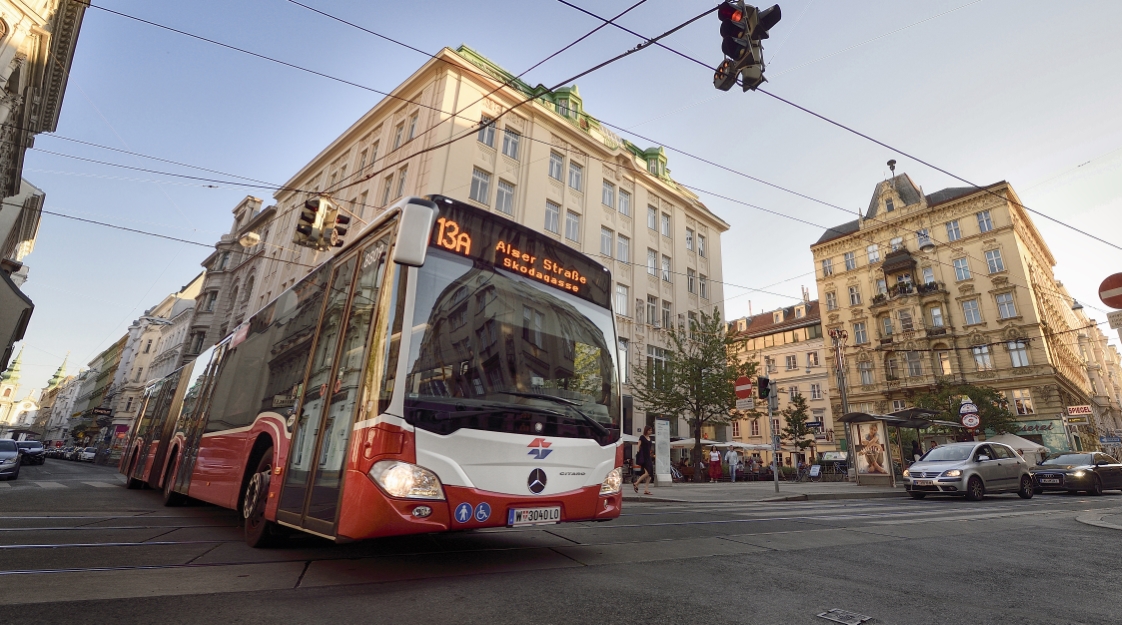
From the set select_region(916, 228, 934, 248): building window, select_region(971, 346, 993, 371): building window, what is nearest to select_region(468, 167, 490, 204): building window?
select_region(916, 228, 934, 248): building window

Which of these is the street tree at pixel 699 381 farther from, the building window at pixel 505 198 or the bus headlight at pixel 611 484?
the bus headlight at pixel 611 484

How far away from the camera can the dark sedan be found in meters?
15.5

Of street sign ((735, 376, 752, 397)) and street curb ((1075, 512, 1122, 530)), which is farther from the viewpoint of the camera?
street sign ((735, 376, 752, 397))

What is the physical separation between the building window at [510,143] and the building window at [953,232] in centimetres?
3695

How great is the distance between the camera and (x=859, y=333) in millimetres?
45281

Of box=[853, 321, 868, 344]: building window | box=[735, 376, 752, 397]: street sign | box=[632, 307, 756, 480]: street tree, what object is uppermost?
box=[853, 321, 868, 344]: building window

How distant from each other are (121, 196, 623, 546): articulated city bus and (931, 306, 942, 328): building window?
45.6 m

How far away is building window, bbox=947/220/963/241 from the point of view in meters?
41.0

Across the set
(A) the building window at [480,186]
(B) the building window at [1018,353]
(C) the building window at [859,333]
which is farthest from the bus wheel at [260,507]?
(C) the building window at [859,333]

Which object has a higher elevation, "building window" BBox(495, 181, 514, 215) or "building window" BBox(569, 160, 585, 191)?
"building window" BBox(569, 160, 585, 191)

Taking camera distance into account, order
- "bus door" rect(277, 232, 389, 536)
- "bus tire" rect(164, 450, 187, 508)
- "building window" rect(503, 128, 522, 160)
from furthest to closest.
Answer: "building window" rect(503, 128, 522, 160) → "bus tire" rect(164, 450, 187, 508) → "bus door" rect(277, 232, 389, 536)

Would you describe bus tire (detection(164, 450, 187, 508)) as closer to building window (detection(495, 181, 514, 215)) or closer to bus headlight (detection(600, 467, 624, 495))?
bus headlight (detection(600, 467, 624, 495))

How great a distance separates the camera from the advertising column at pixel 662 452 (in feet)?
64.5

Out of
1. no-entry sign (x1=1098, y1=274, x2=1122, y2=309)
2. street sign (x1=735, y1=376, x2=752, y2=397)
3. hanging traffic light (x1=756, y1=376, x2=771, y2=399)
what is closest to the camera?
no-entry sign (x1=1098, y1=274, x2=1122, y2=309)
